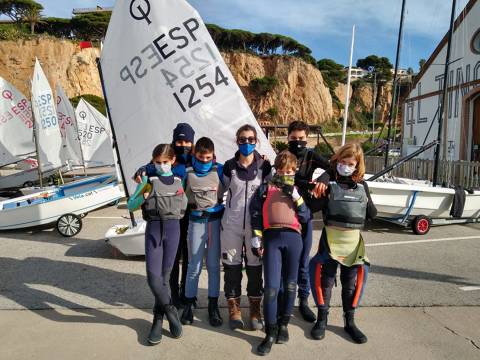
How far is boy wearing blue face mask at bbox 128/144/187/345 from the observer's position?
9.21ft

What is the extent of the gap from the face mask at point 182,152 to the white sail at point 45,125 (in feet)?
27.3

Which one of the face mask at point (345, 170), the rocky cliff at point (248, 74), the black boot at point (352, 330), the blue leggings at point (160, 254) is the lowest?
the black boot at point (352, 330)

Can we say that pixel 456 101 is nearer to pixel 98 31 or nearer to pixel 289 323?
pixel 289 323

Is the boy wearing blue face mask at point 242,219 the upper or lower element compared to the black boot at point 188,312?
upper

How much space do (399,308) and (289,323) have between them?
1.10m

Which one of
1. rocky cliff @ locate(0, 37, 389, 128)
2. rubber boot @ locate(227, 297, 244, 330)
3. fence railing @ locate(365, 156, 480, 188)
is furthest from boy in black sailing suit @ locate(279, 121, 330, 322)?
rocky cliff @ locate(0, 37, 389, 128)

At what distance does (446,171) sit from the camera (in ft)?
27.8

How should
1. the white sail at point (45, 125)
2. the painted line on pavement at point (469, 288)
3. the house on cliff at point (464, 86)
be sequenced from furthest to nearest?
the house on cliff at point (464, 86) → the white sail at point (45, 125) → the painted line on pavement at point (469, 288)

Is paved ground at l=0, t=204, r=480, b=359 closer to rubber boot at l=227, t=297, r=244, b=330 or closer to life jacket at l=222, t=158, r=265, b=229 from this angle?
rubber boot at l=227, t=297, r=244, b=330

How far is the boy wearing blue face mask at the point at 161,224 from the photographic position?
281cm

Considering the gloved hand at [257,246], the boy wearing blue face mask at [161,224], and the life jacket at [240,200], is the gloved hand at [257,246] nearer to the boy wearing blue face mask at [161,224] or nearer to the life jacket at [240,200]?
the life jacket at [240,200]

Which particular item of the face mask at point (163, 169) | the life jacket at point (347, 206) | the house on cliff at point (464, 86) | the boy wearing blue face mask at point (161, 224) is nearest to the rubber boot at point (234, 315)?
the boy wearing blue face mask at point (161, 224)

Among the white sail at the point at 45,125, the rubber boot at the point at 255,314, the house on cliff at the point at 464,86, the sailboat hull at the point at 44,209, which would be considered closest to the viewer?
the rubber boot at the point at 255,314

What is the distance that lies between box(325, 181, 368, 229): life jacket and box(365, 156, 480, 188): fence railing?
561 cm
